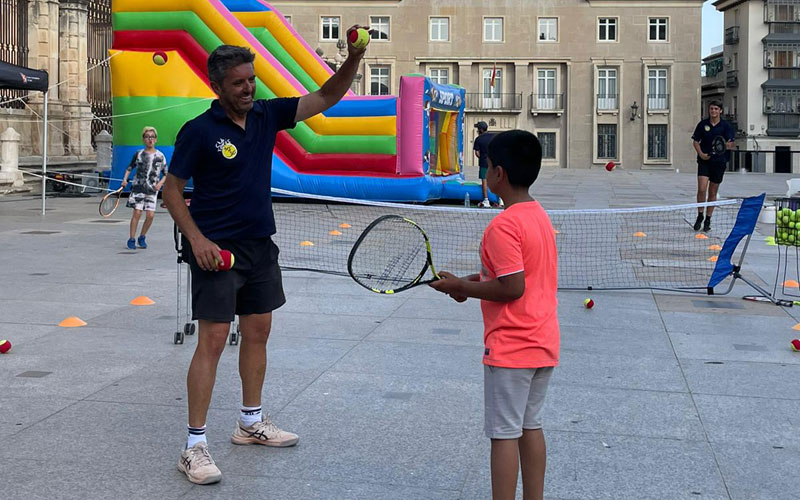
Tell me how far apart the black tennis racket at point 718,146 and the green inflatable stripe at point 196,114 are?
6836 mm

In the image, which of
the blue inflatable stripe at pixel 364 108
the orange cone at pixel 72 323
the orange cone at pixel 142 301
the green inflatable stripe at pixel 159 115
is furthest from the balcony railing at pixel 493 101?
the orange cone at pixel 72 323

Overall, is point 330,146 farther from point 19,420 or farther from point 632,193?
point 19,420

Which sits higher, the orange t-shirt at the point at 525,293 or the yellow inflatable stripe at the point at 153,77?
the yellow inflatable stripe at the point at 153,77

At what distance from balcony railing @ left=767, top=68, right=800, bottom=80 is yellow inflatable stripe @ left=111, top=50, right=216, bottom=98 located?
57.4 meters

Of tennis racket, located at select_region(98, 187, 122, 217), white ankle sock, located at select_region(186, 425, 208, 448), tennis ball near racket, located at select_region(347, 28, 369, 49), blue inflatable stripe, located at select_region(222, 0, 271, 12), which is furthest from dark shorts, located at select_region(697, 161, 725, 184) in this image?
white ankle sock, located at select_region(186, 425, 208, 448)

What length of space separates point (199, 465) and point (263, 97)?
16413mm

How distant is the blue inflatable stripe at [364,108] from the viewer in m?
21.1

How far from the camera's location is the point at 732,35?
74000 millimetres

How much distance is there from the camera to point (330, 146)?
2127 centimetres

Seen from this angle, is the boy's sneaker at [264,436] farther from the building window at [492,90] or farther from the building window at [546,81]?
the building window at [546,81]

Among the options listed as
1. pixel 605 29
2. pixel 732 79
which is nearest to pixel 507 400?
pixel 605 29

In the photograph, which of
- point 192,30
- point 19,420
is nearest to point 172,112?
point 192,30

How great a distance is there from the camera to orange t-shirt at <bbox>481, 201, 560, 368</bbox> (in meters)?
3.91

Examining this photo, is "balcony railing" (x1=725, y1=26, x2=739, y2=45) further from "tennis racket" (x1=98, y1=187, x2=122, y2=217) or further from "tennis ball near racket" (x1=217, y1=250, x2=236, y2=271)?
"tennis ball near racket" (x1=217, y1=250, x2=236, y2=271)
